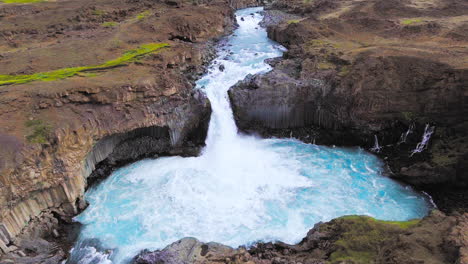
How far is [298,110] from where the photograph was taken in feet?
79.9

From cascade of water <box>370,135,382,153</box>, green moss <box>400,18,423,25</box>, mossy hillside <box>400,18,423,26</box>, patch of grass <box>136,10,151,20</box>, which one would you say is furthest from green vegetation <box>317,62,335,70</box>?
patch of grass <box>136,10,151,20</box>

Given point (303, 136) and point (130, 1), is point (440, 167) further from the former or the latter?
point (130, 1)

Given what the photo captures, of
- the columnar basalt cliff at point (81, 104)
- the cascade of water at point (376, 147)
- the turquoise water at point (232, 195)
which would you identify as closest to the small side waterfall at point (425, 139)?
the cascade of water at point (376, 147)

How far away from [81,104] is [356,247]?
55.1 feet

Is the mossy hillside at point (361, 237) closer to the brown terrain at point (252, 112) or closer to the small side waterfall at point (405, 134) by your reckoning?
the brown terrain at point (252, 112)

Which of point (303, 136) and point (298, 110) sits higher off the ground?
point (298, 110)

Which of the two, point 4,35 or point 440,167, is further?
point 4,35

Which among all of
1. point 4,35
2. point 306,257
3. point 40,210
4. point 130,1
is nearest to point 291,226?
point 306,257

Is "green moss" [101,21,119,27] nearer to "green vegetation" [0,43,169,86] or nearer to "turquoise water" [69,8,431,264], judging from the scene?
"green vegetation" [0,43,169,86]

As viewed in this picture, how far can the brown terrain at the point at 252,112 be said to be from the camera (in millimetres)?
14469

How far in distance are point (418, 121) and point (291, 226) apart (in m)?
11.1

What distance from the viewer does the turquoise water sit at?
17078 mm

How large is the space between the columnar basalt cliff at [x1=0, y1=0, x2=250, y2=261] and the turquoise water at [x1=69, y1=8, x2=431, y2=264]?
1.41m

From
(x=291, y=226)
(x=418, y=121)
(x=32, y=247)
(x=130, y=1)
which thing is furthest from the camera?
(x=130, y=1)
